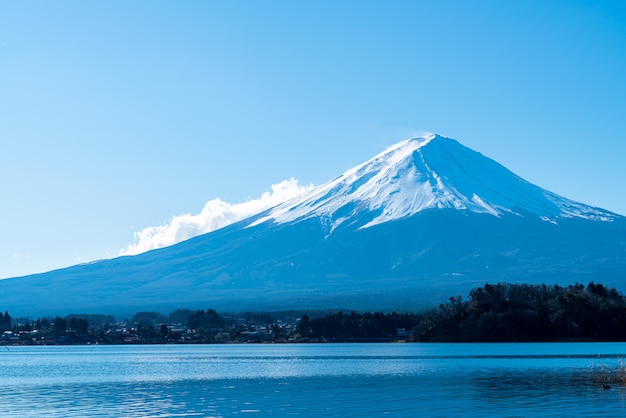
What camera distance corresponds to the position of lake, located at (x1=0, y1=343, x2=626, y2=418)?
113 ft

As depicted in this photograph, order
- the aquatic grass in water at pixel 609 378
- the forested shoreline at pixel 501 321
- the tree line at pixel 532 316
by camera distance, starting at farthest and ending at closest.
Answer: the forested shoreline at pixel 501 321 → the tree line at pixel 532 316 → the aquatic grass in water at pixel 609 378

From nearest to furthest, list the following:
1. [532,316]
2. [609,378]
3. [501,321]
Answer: [609,378] → [501,321] → [532,316]

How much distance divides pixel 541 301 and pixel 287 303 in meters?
93.7

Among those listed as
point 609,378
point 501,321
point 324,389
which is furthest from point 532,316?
point 324,389

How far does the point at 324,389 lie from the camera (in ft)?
141

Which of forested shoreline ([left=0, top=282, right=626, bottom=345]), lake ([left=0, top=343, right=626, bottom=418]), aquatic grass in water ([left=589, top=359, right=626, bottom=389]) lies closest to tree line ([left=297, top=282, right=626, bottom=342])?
forested shoreline ([left=0, top=282, right=626, bottom=345])

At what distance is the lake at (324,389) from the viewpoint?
34.6m

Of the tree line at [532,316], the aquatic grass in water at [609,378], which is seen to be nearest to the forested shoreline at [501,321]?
the tree line at [532,316]

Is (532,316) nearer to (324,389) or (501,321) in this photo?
(501,321)

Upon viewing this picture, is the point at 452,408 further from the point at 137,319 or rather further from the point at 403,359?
the point at 137,319

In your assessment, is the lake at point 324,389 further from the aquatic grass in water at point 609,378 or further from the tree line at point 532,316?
the tree line at point 532,316

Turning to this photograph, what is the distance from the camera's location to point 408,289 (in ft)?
623

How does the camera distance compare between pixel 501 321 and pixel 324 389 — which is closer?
pixel 324 389

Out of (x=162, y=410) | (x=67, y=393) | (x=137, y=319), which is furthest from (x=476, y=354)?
(x=137, y=319)
